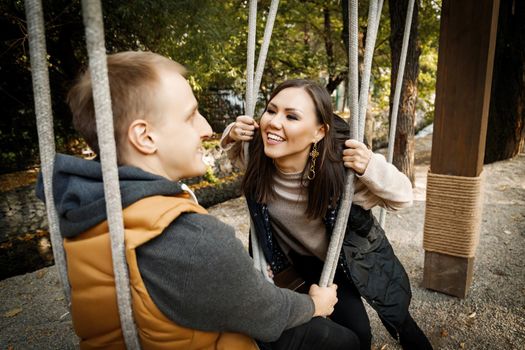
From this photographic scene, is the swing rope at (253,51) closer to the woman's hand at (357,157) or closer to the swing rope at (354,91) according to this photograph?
the swing rope at (354,91)

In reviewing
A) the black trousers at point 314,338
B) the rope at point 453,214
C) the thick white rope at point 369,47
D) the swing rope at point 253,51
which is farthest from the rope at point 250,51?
the rope at point 453,214

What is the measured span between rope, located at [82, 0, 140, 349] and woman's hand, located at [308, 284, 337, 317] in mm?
708

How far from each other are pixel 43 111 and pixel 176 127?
0.96 ft

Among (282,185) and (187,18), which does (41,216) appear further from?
(282,185)

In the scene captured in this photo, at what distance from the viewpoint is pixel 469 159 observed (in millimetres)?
2271

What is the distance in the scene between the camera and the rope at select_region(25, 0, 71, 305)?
2.08ft

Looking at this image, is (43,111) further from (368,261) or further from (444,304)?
(444,304)

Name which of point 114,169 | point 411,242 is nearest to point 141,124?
point 114,169

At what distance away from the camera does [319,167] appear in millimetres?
1750

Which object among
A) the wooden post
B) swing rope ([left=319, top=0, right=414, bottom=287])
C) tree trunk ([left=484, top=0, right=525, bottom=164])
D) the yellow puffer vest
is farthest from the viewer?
tree trunk ([left=484, top=0, right=525, bottom=164])

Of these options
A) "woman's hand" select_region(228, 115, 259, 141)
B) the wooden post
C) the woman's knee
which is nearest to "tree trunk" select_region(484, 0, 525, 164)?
the wooden post

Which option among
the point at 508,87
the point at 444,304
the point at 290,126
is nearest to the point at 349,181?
the point at 290,126

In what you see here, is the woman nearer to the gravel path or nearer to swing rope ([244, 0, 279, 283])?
swing rope ([244, 0, 279, 283])

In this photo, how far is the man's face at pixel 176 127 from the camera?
2.85ft
